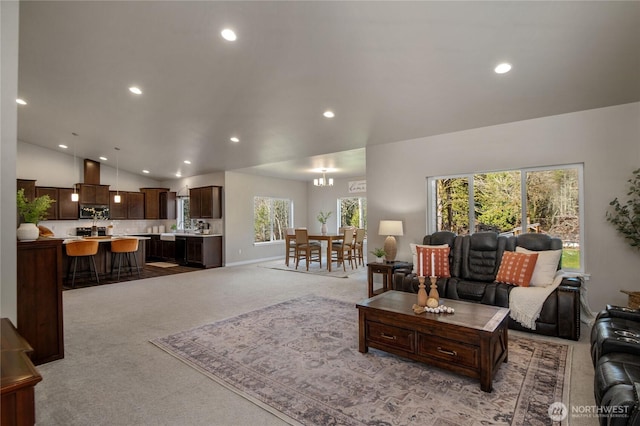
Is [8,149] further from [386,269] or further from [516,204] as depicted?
[516,204]

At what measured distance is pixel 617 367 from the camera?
1.79 metres

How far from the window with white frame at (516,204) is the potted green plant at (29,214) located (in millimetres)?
5221

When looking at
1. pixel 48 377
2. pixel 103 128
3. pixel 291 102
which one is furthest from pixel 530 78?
pixel 103 128

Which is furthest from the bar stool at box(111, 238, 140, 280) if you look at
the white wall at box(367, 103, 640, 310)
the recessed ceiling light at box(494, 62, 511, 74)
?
the recessed ceiling light at box(494, 62, 511, 74)

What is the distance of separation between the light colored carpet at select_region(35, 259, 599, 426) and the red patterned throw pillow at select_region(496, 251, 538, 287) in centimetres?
60

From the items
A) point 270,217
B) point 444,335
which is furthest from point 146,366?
point 270,217

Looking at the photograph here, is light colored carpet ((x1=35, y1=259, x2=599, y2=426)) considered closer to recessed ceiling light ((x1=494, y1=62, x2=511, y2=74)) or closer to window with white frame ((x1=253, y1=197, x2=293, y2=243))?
recessed ceiling light ((x1=494, y1=62, x2=511, y2=74))

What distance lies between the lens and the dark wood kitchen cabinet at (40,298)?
2.73 m

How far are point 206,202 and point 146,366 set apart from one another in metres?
6.29

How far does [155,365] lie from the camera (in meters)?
2.75

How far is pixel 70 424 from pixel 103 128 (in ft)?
18.4

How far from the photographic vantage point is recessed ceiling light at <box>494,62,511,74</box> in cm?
311

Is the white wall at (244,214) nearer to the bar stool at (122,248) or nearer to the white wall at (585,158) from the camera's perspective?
the bar stool at (122,248)

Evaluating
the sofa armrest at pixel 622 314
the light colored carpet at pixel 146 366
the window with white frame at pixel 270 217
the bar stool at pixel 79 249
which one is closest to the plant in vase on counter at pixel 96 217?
the bar stool at pixel 79 249
